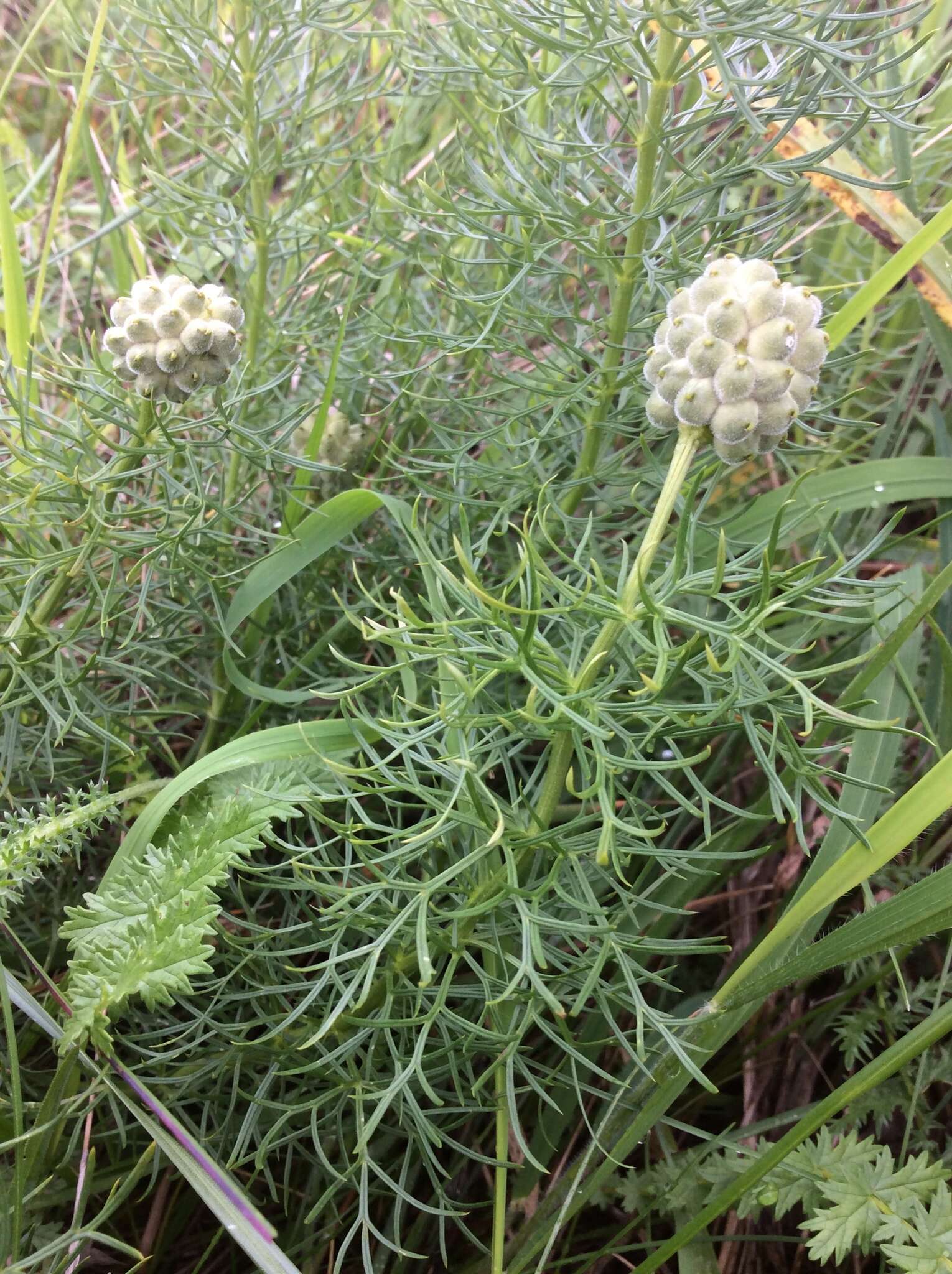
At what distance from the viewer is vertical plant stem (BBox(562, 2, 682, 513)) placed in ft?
4.55

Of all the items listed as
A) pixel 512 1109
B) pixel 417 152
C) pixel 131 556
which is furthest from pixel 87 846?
pixel 417 152

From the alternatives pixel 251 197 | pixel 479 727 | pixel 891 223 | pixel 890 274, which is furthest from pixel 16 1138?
pixel 891 223

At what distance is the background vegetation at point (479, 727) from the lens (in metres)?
1.30

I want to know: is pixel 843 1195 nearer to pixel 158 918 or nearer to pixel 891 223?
pixel 158 918

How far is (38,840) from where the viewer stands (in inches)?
53.4

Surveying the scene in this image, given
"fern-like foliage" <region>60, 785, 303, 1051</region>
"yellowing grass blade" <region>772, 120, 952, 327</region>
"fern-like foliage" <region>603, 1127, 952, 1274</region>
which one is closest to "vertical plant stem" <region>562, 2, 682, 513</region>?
"yellowing grass blade" <region>772, 120, 952, 327</region>

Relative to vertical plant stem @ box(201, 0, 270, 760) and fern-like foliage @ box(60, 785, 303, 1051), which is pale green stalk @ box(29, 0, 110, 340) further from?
fern-like foliage @ box(60, 785, 303, 1051)

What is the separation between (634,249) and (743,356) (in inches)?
18.4

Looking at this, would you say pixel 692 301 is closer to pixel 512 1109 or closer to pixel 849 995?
pixel 512 1109

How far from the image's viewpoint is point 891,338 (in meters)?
2.37

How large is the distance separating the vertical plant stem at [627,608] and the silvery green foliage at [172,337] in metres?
0.66

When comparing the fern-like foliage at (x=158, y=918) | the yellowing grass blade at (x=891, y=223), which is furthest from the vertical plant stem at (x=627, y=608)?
the yellowing grass blade at (x=891, y=223)

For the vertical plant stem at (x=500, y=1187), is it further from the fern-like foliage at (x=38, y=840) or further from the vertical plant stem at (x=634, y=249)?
the vertical plant stem at (x=634, y=249)

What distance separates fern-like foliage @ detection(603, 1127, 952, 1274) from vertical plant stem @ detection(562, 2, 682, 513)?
1.03 metres
